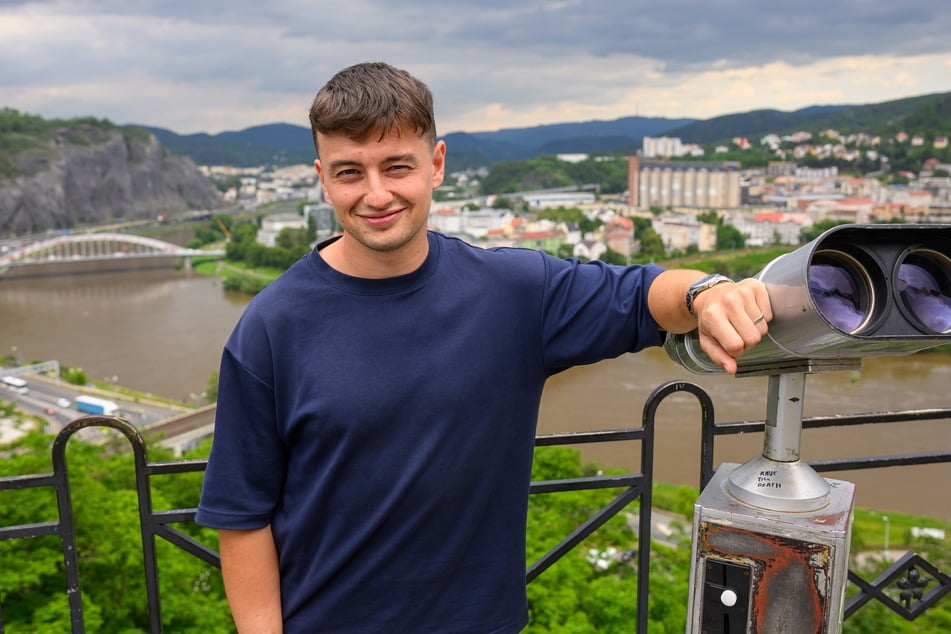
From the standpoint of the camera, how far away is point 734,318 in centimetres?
74

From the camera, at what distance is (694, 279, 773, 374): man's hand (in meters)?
0.73

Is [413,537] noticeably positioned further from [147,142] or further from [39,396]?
[147,142]

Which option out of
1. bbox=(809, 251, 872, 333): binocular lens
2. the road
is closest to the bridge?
the road

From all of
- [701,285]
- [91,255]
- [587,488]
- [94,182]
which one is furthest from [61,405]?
[94,182]

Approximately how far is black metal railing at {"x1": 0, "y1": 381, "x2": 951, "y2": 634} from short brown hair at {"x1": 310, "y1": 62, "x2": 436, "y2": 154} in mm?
542

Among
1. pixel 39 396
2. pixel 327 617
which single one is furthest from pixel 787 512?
pixel 39 396

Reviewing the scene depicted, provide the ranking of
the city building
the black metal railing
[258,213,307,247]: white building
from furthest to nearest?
the city building, [258,213,307,247]: white building, the black metal railing

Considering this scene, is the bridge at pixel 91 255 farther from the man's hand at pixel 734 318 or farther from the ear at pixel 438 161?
the man's hand at pixel 734 318

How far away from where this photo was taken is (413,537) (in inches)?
36.3

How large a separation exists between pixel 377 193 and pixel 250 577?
47 centimetres

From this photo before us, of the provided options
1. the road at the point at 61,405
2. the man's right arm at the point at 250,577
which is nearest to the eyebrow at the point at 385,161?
the man's right arm at the point at 250,577

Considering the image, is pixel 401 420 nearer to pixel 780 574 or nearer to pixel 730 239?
pixel 780 574

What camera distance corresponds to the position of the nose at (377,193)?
0.88 metres

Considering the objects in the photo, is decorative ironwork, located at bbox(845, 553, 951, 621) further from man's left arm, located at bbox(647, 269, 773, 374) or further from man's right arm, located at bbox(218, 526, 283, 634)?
man's right arm, located at bbox(218, 526, 283, 634)
